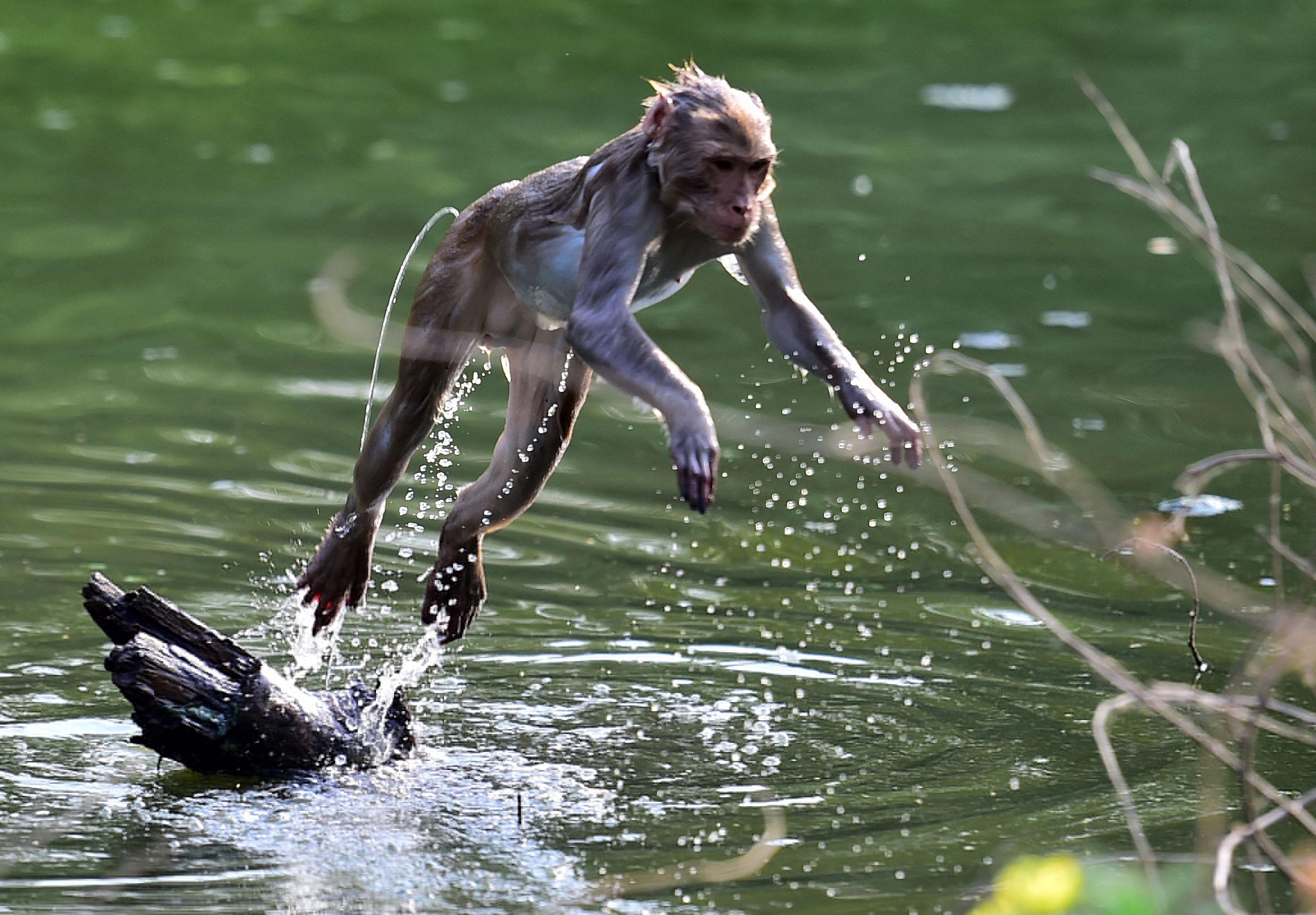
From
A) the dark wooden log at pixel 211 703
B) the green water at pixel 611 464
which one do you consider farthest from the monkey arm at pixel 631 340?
the dark wooden log at pixel 211 703

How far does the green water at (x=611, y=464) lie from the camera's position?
6020 millimetres

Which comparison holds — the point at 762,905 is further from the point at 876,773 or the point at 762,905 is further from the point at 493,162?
the point at 493,162

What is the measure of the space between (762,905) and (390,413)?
2335 mm

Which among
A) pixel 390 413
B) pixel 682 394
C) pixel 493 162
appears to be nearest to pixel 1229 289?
pixel 682 394

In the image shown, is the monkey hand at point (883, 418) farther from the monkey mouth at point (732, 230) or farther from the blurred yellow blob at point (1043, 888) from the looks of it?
the blurred yellow blob at point (1043, 888)

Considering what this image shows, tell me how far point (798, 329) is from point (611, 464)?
12.9ft

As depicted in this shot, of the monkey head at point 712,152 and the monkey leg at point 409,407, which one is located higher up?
the monkey head at point 712,152

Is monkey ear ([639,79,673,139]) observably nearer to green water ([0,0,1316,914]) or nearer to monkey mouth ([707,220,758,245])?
monkey mouth ([707,220,758,245])

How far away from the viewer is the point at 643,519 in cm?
949

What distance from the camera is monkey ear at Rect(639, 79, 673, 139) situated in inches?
236

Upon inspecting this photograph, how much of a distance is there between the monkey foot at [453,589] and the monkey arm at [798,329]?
146 centimetres

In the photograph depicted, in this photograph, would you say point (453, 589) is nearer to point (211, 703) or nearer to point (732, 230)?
point (211, 703)

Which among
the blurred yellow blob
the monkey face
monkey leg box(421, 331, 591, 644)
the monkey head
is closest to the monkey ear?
the monkey head

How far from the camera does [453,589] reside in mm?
7379
